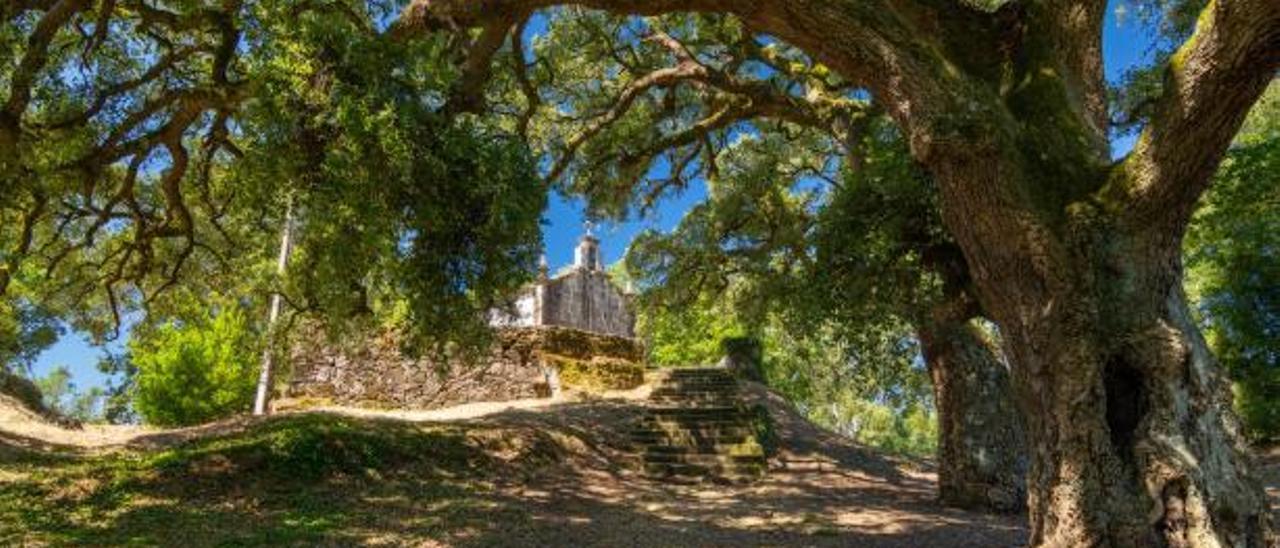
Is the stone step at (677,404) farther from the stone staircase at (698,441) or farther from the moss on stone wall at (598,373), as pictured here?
the moss on stone wall at (598,373)

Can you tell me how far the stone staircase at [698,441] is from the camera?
46.2ft

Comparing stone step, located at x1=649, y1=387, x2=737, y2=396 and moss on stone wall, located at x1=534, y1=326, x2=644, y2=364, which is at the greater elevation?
moss on stone wall, located at x1=534, y1=326, x2=644, y2=364

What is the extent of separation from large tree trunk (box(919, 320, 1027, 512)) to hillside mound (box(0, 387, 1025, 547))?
1.62 feet

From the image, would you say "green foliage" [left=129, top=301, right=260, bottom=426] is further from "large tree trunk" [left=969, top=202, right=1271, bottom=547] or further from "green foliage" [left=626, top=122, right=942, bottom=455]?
"large tree trunk" [left=969, top=202, right=1271, bottom=547]

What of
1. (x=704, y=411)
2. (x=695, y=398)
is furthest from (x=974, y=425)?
(x=695, y=398)

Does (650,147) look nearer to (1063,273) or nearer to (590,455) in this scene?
(590,455)

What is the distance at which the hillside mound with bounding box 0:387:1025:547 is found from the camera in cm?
789

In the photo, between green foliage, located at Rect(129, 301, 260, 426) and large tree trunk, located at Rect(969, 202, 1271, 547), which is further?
green foliage, located at Rect(129, 301, 260, 426)

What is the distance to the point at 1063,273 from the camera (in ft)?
19.0

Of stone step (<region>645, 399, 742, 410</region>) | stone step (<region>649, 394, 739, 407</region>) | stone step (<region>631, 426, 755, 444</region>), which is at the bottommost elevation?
stone step (<region>631, 426, 755, 444</region>)

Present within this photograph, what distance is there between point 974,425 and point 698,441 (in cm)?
582

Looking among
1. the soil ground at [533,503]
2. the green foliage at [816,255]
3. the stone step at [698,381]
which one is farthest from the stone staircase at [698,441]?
the green foliage at [816,255]

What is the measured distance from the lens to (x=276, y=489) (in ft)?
31.0

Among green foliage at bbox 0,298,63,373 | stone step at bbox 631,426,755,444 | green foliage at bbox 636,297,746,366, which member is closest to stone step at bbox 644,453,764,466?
stone step at bbox 631,426,755,444
